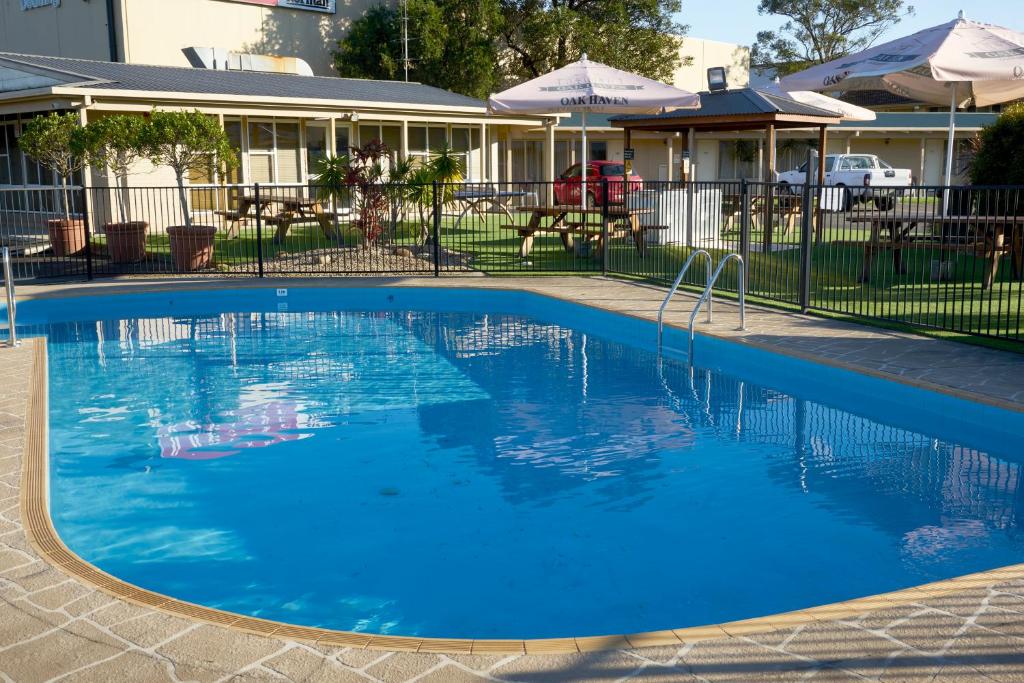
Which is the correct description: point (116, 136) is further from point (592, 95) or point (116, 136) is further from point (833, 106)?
point (833, 106)

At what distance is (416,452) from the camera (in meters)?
6.96

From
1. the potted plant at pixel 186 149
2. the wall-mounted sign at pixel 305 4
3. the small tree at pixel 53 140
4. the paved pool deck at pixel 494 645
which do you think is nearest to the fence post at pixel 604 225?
the potted plant at pixel 186 149

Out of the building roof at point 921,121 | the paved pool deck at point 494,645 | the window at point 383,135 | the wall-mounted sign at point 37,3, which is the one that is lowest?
the paved pool deck at point 494,645

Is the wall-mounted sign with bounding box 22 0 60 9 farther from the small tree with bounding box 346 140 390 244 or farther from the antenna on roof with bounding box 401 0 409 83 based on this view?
the small tree with bounding box 346 140 390 244

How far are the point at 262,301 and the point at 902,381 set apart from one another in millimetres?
9297

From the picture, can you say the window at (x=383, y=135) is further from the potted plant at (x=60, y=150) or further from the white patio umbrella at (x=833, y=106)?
the white patio umbrella at (x=833, y=106)

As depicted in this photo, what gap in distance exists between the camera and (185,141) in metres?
15.9

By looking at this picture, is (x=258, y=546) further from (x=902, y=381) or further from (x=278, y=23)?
(x=278, y=23)

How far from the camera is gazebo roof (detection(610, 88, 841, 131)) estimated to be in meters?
16.3

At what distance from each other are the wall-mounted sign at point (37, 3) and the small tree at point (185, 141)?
17780 millimetres

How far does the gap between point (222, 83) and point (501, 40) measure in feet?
53.4

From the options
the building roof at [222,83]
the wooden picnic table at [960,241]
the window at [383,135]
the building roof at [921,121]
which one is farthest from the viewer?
the building roof at [921,121]

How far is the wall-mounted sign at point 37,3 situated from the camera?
1203 inches

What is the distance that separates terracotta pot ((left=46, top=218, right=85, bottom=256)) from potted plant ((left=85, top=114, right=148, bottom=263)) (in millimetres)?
1323
